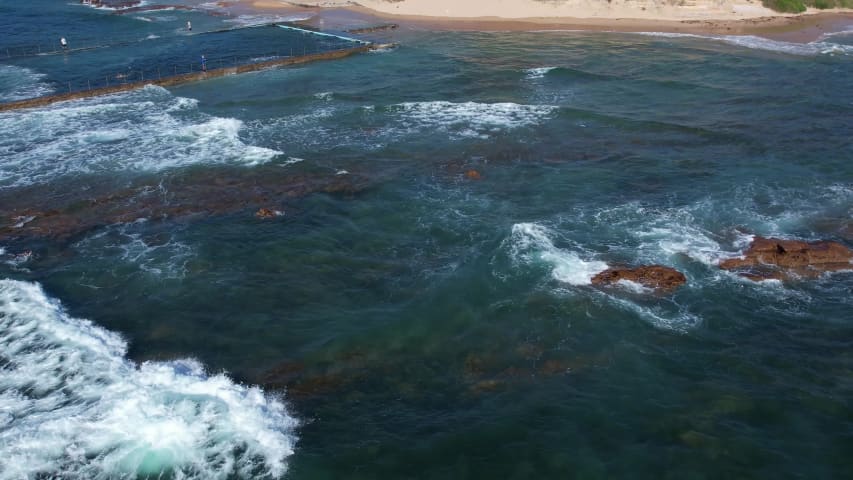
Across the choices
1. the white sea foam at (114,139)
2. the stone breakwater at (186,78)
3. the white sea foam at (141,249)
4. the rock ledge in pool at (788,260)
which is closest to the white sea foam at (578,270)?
the rock ledge in pool at (788,260)

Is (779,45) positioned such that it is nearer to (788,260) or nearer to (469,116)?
Answer: (469,116)

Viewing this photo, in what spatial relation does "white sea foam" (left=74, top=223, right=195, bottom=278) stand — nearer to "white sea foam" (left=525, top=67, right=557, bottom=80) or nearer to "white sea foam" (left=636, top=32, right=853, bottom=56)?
"white sea foam" (left=525, top=67, right=557, bottom=80)

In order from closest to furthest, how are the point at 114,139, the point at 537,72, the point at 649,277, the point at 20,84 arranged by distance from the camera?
the point at 649,277, the point at 114,139, the point at 20,84, the point at 537,72

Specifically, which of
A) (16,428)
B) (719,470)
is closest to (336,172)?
(16,428)

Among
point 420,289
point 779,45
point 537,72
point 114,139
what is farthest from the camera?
point 779,45

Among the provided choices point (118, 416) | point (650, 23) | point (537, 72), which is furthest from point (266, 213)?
A: point (650, 23)

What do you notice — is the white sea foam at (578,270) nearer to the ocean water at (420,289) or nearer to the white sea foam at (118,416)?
the ocean water at (420,289)
